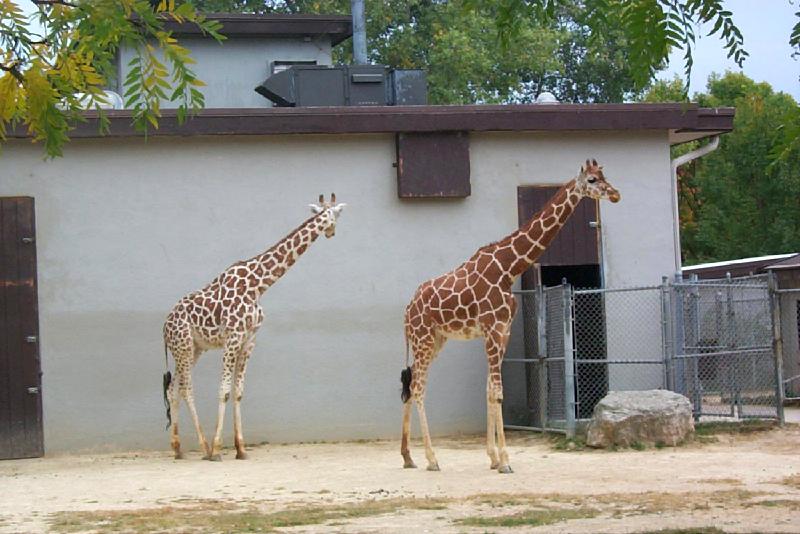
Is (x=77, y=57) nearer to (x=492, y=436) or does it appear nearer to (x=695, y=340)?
(x=492, y=436)

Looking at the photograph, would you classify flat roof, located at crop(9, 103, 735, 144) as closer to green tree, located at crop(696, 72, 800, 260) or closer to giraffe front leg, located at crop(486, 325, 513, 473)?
giraffe front leg, located at crop(486, 325, 513, 473)

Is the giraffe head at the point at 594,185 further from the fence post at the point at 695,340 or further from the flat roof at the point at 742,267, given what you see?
the flat roof at the point at 742,267

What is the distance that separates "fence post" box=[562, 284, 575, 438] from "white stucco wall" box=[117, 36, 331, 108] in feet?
33.2

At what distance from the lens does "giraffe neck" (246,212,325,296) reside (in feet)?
48.8

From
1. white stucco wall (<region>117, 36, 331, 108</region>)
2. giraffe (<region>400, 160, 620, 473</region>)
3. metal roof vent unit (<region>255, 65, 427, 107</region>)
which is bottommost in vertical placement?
giraffe (<region>400, 160, 620, 473</region>)

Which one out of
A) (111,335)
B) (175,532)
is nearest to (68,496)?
(175,532)

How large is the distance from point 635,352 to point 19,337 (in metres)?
7.59

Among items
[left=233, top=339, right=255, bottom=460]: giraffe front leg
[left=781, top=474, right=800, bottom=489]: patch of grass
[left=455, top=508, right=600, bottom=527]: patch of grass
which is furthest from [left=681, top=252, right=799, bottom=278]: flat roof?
[left=455, top=508, right=600, bottom=527]: patch of grass

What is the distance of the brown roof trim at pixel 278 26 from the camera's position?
23.1m

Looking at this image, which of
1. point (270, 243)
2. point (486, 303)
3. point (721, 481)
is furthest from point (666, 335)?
point (270, 243)

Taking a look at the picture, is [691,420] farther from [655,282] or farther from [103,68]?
[103,68]

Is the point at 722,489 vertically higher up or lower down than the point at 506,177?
lower down

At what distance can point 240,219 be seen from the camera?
1638cm

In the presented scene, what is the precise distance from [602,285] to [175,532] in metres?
9.03
